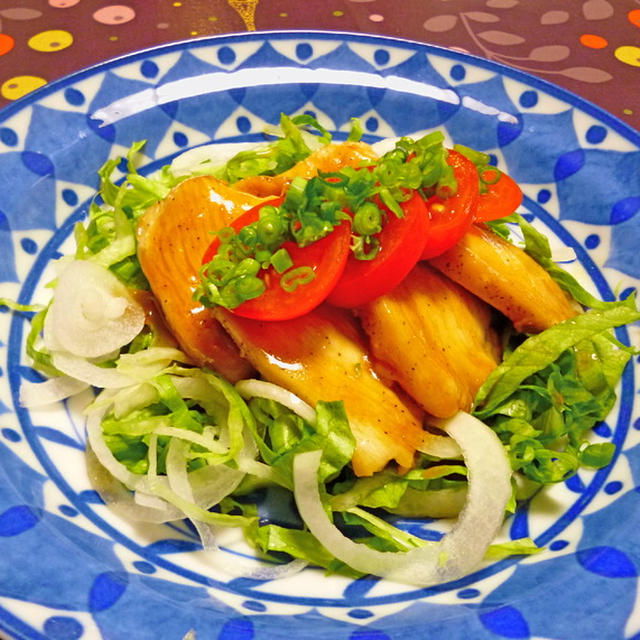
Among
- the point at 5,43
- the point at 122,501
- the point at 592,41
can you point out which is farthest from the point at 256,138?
the point at 592,41

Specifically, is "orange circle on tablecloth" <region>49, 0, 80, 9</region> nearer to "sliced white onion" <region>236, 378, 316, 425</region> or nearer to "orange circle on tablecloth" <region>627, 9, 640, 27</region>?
"sliced white onion" <region>236, 378, 316, 425</region>

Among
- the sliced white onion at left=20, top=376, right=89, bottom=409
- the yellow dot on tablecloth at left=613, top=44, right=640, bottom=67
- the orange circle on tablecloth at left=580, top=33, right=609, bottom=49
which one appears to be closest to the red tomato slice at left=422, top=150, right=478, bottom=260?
the sliced white onion at left=20, top=376, right=89, bottom=409

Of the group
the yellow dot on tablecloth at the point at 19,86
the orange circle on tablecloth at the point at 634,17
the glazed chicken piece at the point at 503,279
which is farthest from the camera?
the orange circle on tablecloth at the point at 634,17

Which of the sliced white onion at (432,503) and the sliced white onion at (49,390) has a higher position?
the sliced white onion at (49,390)

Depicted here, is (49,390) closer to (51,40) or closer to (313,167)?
(313,167)

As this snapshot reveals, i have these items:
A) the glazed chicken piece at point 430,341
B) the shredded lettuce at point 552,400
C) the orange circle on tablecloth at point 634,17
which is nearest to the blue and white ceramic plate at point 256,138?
the shredded lettuce at point 552,400

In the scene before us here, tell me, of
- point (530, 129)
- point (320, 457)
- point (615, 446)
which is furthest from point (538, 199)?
point (320, 457)

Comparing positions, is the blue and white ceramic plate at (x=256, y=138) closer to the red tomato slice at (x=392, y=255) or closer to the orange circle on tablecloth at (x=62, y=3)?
the red tomato slice at (x=392, y=255)
